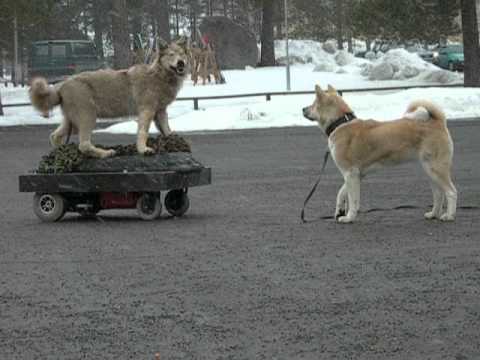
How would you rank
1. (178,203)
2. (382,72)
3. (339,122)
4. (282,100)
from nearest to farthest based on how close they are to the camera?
(339,122), (178,203), (282,100), (382,72)

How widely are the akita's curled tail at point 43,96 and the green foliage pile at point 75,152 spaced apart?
0.56 metres

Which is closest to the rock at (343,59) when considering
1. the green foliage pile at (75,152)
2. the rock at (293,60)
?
the rock at (293,60)

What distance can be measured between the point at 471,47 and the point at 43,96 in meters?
29.3

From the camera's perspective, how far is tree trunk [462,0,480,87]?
38.7 m

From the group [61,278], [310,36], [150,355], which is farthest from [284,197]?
[310,36]

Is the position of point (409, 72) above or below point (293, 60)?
below

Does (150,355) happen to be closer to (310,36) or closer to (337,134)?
(337,134)

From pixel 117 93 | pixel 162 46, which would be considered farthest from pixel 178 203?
pixel 162 46

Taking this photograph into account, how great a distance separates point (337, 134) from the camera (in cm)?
1212

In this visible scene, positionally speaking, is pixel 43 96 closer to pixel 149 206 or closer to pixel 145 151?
pixel 145 151

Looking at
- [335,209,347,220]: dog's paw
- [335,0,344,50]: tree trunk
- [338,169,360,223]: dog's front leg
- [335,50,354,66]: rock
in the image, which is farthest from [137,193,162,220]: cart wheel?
[335,0,344,50]: tree trunk

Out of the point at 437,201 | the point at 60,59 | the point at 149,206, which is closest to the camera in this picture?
the point at 437,201

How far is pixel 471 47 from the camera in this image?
4000 centimetres

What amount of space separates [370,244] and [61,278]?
3.00 meters
